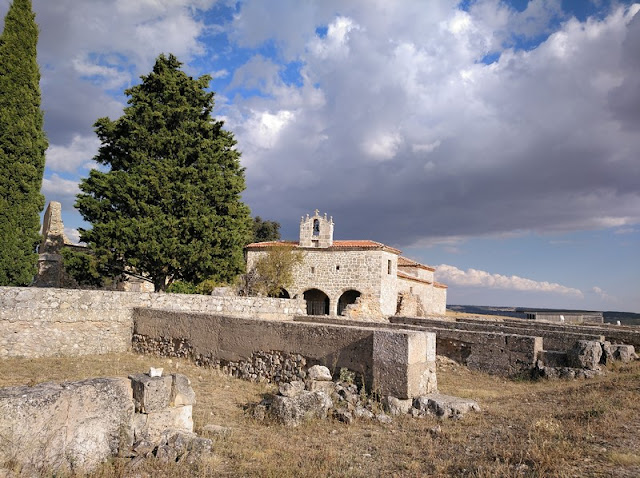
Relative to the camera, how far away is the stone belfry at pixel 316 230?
34.7 m

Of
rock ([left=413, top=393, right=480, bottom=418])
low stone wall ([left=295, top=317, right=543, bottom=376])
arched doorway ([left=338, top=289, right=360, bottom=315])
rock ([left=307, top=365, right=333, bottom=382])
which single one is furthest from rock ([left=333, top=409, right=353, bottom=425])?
arched doorway ([left=338, top=289, right=360, bottom=315])

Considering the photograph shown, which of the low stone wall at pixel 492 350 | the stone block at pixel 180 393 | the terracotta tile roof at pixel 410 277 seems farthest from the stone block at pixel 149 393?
the terracotta tile roof at pixel 410 277

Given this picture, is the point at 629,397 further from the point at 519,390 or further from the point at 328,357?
the point at 328,357

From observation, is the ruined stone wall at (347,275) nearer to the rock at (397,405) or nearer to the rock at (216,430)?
the rock at (397,405)

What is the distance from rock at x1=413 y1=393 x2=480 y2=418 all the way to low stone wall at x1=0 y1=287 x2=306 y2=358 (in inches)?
375

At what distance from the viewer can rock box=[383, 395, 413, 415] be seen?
725cm

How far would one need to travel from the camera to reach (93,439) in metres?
4.80

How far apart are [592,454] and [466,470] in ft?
5.08

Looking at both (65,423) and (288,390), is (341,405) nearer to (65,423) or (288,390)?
(288,390)

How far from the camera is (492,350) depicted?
11484 mm

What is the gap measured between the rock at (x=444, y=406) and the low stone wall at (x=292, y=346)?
27 cm

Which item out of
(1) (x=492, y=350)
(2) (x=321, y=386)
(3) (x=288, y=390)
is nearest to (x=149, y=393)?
(3) (x=288, y=390)

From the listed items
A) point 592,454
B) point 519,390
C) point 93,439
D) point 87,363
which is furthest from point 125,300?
point 592,454

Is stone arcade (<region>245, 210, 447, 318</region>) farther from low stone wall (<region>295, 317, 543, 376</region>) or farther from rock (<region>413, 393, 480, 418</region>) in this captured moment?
rock (<region>413, 393, 480, 418</region>)
